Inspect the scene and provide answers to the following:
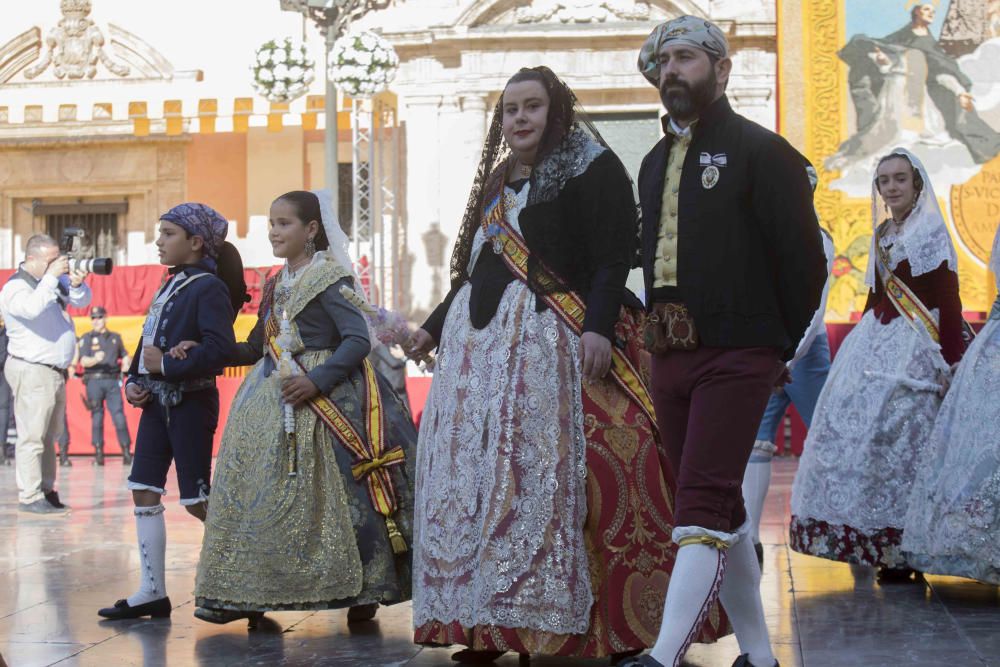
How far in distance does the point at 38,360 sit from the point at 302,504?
503 centimetres

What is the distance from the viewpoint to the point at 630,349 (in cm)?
419

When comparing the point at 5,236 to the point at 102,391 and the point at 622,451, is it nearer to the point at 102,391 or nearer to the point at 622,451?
the point at 102,391

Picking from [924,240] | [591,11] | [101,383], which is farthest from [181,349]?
[591,11]

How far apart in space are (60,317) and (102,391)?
18.0 ft

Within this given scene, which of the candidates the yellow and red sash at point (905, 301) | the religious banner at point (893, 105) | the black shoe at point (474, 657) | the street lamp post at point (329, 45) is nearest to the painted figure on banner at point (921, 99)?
the religious banner at point (893, 105)

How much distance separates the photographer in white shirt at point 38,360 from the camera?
29.8 ft

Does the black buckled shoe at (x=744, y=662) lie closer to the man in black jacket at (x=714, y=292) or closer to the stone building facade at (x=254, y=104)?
the man in black jacket at (x=714, y=292)

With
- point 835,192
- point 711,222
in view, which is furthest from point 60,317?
point 835,192

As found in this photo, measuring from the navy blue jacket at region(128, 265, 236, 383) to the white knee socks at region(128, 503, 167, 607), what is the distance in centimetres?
48

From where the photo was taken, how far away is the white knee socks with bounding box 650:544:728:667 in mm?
3459

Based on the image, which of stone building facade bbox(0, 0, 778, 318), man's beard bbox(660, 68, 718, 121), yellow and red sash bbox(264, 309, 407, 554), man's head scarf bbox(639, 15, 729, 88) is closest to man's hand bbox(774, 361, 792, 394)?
man's beard bbox(660, 68, 718, 121)

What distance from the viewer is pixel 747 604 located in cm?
380

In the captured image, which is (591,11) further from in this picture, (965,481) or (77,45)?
(965,481)

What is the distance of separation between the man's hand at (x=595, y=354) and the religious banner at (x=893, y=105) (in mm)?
13221
